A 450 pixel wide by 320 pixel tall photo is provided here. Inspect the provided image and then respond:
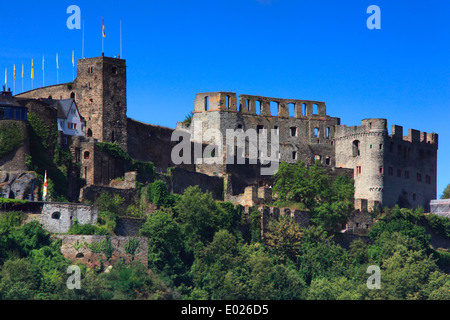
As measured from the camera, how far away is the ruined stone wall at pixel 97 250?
82.0 m

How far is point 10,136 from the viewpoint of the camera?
8825 cm

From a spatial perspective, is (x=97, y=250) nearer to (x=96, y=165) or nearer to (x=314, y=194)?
(x=96, y=165)

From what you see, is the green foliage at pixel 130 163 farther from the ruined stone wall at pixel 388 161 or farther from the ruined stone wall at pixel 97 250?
the ruined stone wall at pixel 388 161

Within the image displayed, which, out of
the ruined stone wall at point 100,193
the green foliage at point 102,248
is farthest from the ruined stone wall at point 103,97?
the green foliage at point 102,248

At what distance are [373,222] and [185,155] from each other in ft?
43.5

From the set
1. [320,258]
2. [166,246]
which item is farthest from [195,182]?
[166,246]

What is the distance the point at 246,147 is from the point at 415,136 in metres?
13.0

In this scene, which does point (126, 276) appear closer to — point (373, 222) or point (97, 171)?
point (97, 171)

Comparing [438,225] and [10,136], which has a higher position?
[10,136]

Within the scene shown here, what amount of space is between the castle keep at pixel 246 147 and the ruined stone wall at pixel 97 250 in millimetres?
9450

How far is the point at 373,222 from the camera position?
98500 mm

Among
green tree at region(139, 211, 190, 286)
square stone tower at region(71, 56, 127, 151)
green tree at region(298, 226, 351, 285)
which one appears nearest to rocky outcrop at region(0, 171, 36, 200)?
green tree at region(139, 211, 190, 286)

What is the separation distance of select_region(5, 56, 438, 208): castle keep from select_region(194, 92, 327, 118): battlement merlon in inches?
2.7
